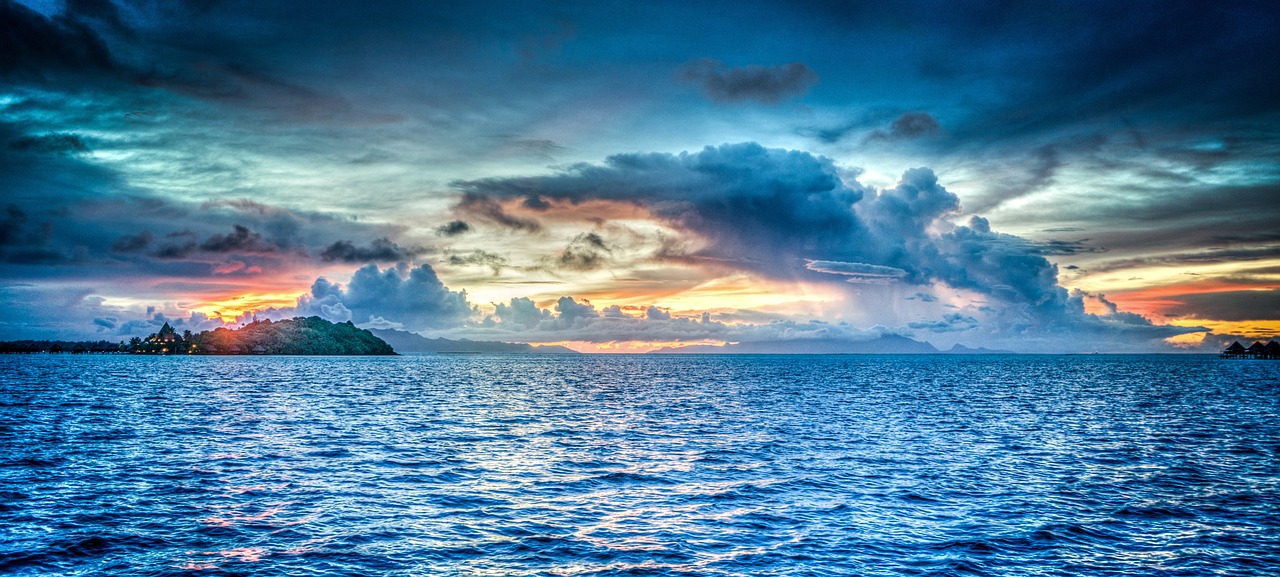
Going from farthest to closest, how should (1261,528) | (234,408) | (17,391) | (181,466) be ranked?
(17,391) < (234,408) < (181,466) < (1261,528)

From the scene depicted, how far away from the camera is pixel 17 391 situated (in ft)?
325

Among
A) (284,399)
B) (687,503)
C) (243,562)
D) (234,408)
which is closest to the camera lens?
(243,562)

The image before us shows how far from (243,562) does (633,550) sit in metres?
11.7

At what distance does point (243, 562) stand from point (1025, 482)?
33.2 meters

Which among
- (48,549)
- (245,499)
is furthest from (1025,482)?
(48,549)

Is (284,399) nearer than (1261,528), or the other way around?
(1261,528)

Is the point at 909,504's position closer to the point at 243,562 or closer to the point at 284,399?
the point at 243,562

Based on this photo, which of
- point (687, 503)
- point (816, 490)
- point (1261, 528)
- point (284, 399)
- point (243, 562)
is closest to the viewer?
point (243, 562)

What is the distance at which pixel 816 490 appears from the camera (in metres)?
31.6

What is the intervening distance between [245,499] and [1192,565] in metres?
34.1

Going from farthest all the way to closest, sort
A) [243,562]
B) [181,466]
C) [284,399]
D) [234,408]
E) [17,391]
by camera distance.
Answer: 1. [17,391]
2. [284,399]
3. [234,408]
4. [181,466]
5. [243,562]

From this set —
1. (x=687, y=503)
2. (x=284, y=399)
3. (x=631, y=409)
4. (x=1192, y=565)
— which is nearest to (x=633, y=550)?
(x=687, y=503)

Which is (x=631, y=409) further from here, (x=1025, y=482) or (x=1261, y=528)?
(x=1261, y=528)

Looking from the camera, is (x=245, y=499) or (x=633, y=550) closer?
(x=633, y=550)
